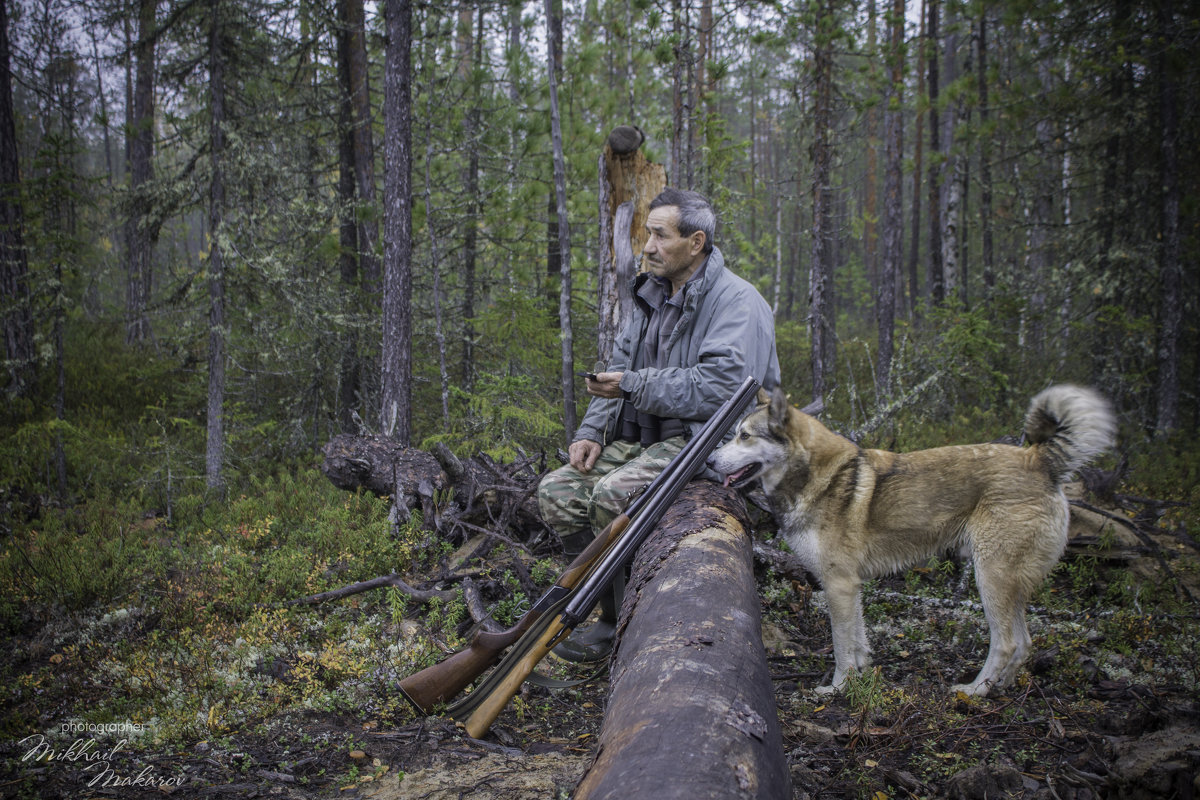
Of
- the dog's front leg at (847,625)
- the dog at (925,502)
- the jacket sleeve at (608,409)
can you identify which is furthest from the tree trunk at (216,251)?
the dog's front leg at (847,625)

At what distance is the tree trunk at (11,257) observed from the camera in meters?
9.79

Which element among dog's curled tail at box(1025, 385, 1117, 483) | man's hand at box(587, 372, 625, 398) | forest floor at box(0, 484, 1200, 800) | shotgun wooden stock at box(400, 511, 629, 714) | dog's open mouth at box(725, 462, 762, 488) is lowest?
forest floor at box(0, 484, 1200, 800)

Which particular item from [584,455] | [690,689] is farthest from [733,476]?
[690,689]

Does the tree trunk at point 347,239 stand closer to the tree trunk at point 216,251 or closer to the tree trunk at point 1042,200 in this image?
the tree trunk at point 216,251

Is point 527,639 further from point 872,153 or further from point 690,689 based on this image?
point 872,153

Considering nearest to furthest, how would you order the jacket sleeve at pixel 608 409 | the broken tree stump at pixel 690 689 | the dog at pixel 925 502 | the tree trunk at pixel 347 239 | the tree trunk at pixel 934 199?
the broken tree stump at pixel 690 689 → the dog at pixel 925 502 → the jacket sleeve at pixel 608 409 → the tree trunk at pixel 347 239 → the tree trunk at pixel 934 199

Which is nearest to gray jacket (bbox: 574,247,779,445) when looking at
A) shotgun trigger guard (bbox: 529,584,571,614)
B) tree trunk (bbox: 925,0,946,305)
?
shotgun trigger guard (bbox: 529,584,571,614)

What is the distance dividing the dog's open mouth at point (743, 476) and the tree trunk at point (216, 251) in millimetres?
7618

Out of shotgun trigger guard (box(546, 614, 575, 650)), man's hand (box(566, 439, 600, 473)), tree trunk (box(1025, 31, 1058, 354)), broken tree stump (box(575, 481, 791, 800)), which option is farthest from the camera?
tree trunk (box(1025, 31, 1058, 354))

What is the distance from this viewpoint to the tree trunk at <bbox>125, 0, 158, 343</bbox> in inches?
350

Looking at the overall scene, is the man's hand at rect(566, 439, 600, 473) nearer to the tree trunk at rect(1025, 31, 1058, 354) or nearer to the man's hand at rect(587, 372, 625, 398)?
the man's hand at rect(587, 372, 625, 398)

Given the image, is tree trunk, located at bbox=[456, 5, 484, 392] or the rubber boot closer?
the rubber boot

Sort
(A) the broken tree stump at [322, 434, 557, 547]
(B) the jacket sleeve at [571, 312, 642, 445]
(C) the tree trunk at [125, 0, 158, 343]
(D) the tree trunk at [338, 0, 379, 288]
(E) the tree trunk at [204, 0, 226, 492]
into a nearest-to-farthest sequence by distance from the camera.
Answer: (B) the jacket sleeve at [571, 312, 642, 445], (A) the broken tree stump at [322, 434, 557, 547], (E) the tree trunk at [204, 0, 226, 492], (C) the tree trunk at [125, 0, 158, 343], (D) the tree trunk at [338, 0, 379, 288]

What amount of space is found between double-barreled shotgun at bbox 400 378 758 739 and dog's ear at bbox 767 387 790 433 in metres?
1.06
